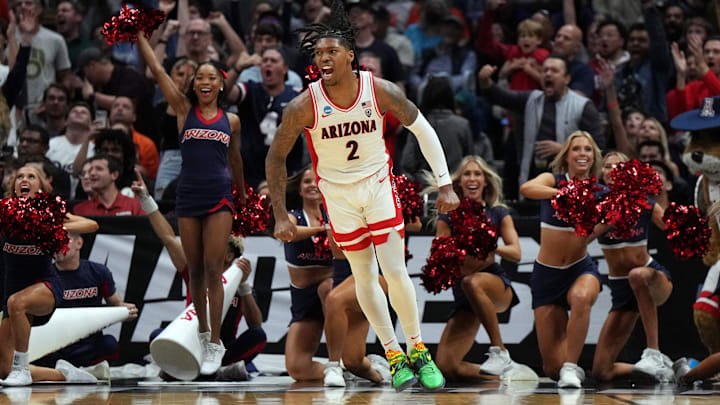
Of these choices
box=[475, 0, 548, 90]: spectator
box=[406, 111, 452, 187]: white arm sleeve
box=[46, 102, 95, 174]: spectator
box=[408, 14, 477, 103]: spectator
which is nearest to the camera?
box=[406, 111, 452, 187]: white arm sleeve

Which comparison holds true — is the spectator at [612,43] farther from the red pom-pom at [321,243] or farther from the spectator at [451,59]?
the red pom-pom at [321,243]

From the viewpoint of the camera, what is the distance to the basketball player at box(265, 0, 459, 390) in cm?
600

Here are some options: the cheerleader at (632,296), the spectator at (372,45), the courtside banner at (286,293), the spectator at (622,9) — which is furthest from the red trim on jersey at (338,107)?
the spectator at (622,9)

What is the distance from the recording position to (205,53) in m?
10.1

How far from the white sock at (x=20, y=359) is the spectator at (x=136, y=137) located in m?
3.14

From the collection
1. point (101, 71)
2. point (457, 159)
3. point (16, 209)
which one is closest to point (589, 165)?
point (457, 159)

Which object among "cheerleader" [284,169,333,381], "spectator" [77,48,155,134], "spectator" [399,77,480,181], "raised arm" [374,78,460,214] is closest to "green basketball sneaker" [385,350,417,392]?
"raised arm" [374,78,460,214]

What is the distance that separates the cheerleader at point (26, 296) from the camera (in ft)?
23.9

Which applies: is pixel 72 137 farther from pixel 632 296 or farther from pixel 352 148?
pixel 632 296

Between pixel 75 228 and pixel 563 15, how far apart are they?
6.90 m

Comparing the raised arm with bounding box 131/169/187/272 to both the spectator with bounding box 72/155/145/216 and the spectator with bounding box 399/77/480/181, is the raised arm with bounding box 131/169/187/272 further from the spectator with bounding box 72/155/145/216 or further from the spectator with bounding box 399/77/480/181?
the spectator with bounding box 399/77/480/181

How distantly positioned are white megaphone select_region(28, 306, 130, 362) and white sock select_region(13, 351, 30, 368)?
1.02 ft

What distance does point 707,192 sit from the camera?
8.10 metres

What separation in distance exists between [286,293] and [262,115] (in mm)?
1748
